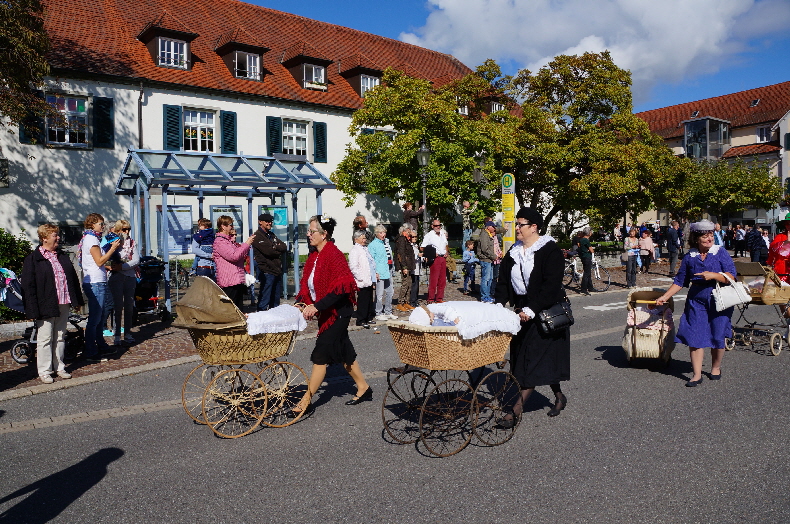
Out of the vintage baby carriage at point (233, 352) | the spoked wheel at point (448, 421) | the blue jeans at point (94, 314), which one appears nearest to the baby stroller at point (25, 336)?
the blue jeans at point (94, 314)

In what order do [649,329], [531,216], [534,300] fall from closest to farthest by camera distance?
[534,300] → [531,216] → [649,329]

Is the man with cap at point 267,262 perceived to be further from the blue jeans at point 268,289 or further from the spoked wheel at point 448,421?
the spoked wheel at point 448,421

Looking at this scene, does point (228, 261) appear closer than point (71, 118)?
Yes

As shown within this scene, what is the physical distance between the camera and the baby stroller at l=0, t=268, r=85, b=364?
329 inches

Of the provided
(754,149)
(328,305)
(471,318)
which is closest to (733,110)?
(754,149)

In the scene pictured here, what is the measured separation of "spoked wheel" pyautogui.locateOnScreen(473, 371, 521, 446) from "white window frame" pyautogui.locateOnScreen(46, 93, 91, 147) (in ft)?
67.5

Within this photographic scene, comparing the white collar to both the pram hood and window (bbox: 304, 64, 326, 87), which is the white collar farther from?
window (bbox: 304, 64, 326, 87)

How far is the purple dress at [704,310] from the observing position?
734 centimetres

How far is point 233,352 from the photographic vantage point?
5.49 m

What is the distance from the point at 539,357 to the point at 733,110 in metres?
70.0

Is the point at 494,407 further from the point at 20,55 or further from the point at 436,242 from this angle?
the point at 20,55

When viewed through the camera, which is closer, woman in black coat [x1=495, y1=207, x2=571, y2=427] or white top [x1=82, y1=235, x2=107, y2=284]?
woman in black coat [x1=495, y1=207, x2=571, y2=427]

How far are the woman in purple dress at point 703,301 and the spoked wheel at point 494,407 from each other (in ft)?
8.51

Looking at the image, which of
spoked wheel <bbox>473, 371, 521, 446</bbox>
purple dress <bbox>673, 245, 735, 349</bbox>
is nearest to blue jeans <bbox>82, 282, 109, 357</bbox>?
spoked wheel <bbox>473, 371, 521, 446</bbox>
